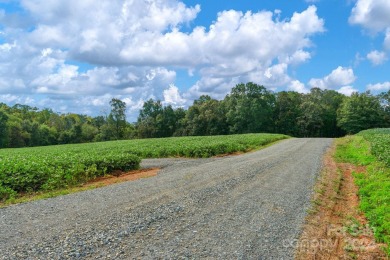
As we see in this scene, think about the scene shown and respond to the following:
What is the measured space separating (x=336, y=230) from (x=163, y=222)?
493 cm

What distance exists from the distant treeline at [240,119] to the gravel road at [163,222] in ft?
249

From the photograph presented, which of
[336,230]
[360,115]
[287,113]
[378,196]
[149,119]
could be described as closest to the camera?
[336,230]

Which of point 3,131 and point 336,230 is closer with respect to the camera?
point 336,230

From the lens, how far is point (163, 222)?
928 centimetres

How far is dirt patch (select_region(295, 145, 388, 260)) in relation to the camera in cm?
792

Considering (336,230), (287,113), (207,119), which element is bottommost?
(336,230)

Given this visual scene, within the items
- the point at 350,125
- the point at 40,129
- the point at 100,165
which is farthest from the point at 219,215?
the point at 40,129

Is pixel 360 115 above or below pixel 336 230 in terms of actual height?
above

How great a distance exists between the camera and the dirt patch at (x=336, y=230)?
312 inches

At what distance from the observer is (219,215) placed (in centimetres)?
1009

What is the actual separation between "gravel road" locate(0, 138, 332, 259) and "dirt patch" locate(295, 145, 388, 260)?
0.39m

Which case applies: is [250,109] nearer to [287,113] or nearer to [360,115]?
[287,113]

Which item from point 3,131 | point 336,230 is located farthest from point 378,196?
point 3,131

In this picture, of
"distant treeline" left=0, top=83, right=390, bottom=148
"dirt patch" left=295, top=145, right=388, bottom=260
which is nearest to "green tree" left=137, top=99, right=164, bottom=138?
"distant treeline" left=0, top=83, right=390, bottom=148
